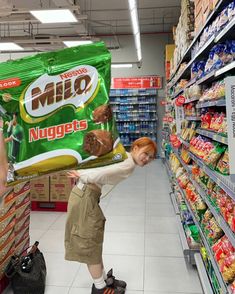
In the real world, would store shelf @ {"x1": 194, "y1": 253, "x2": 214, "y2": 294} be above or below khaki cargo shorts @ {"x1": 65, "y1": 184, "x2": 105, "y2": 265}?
below

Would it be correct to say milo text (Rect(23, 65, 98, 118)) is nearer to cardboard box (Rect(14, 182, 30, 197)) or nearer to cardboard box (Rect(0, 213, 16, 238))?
cardboard box (Rect(0, 213, 16, 238))

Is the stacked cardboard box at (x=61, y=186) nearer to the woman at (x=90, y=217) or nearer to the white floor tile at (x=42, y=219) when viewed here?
the white floor tile at (x=42, y=219)

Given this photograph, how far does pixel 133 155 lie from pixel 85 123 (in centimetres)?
163

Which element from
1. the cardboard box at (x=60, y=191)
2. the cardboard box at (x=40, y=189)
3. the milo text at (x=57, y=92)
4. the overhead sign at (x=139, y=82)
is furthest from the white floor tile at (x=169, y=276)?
the overhead sign at (x=139, y=82)

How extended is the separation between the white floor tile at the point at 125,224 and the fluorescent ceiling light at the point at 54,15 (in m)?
3.55

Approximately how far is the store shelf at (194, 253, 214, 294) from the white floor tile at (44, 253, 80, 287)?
3.99 feet

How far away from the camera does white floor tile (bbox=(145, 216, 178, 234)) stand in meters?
4.47

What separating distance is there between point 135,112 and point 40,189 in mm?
7486

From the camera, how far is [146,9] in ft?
30.6

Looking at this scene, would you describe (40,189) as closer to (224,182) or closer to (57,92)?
(224,182)

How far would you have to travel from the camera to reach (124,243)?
403 centimetres

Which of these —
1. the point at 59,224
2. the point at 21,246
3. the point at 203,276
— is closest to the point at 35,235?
the point at 59,224

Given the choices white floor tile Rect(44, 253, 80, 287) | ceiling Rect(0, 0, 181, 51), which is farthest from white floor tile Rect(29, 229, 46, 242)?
ceiling Rect(0, 0, 181, 51)

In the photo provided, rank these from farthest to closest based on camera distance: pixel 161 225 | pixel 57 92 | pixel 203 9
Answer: pixel 161 225, pixel 203 9, pixel 57 92
